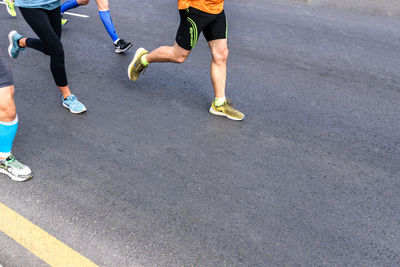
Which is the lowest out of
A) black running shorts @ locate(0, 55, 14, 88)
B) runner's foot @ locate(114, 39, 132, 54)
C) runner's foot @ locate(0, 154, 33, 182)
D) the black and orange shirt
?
runner's foot @ locate(0, 154, 33, 182)

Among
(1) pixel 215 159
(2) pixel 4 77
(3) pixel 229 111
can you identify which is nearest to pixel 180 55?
(3) pixel 229 111

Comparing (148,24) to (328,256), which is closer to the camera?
(328,256)

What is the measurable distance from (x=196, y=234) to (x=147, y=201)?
1.66ft

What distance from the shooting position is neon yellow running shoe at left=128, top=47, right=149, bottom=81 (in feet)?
15.2

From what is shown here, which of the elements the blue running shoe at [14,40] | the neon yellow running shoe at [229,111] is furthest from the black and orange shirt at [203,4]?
the blue running shoe at [14,40]

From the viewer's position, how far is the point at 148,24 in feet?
23.0

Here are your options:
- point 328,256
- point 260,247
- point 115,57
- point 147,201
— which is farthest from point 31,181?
point 115,57

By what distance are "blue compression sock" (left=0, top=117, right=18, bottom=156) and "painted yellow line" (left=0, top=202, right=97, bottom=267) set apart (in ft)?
1.71

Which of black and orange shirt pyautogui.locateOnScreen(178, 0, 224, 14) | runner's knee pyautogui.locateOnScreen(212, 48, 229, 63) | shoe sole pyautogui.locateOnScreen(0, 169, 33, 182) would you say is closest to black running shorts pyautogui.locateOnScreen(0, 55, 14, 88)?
shoe sole pyautogui.locateOnScreen(0, 169, 33, 182)

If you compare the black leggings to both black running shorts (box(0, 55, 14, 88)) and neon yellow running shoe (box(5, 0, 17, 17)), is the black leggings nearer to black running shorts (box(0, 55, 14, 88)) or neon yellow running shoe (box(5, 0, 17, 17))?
black running shorts (box(0, 55, 14, 88))

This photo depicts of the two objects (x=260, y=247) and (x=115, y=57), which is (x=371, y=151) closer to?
(x=260, y=247)

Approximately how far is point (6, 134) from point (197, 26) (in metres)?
1.94

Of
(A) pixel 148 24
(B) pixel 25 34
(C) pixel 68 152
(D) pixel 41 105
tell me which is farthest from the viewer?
(A) pixel 148 24

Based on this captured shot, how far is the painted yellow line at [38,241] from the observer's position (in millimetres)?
2498
